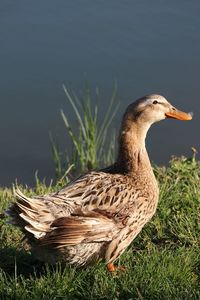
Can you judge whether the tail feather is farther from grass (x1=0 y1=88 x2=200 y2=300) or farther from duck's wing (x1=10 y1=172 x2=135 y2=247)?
grass (x1=0 y1=88 x2=200 y2=300)

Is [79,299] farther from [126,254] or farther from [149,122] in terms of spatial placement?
[149,122]

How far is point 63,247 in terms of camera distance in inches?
211

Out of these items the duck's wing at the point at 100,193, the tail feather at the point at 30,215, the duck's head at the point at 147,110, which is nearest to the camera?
the tail feather at the point at 30,215

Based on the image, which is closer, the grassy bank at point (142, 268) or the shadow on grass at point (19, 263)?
the grassy bank at point (142, 268)

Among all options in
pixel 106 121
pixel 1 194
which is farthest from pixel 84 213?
pixel 106 121

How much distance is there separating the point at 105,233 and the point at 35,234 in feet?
1.63

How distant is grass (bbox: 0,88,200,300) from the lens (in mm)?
5297

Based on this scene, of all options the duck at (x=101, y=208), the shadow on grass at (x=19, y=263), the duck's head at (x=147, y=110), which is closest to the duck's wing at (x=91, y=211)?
the duck at (x=101, y=208)

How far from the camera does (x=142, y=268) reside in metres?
5.46

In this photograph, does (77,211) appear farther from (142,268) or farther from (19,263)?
(19,263)

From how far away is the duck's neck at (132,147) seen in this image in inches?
236

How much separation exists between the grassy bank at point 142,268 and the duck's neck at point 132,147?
1.97 ft

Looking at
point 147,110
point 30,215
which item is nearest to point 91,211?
point 30,215

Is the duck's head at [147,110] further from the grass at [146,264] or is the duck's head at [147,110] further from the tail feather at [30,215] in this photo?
the tail feather at [30,215]
